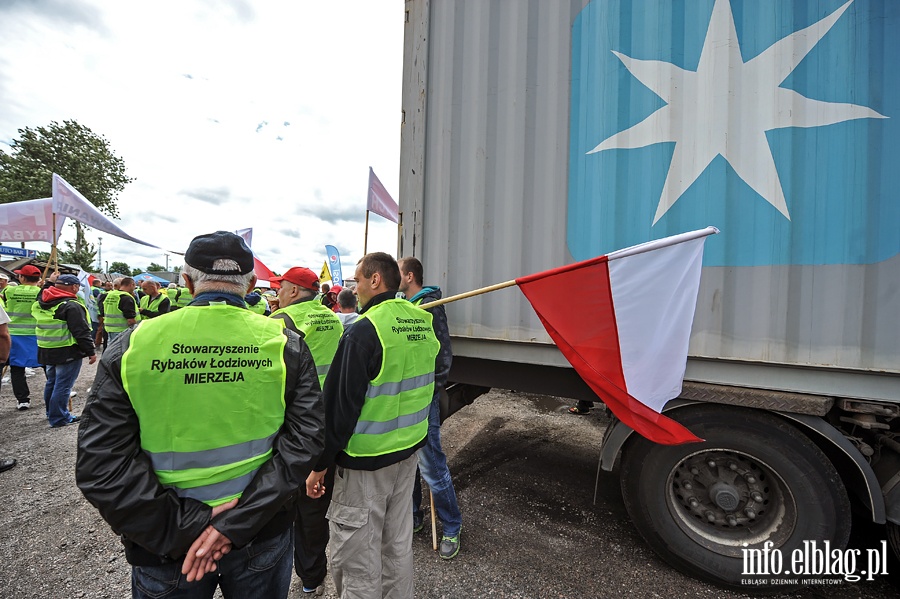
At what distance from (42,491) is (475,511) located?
364 cm

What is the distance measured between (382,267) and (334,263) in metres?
10.5

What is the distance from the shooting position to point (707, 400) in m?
2.11

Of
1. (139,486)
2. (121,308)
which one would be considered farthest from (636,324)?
(121,308)

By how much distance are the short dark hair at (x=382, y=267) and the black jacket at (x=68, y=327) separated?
4.71 m

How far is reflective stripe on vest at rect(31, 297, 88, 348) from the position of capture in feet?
14.6

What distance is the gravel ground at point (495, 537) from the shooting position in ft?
7.11

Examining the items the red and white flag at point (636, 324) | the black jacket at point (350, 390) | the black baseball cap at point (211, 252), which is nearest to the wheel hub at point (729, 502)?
the red and white flag at point (636, 324)

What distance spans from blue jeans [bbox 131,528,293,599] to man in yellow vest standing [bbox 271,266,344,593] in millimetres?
509

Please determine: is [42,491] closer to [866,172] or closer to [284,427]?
[284,427]

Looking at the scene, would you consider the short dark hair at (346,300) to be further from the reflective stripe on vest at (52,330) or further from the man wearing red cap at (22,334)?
the man wearing red cap at (22,334)

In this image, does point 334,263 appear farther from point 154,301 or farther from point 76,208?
point 76,208

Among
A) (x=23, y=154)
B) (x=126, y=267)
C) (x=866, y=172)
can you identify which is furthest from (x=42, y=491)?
(x=126, y=267)

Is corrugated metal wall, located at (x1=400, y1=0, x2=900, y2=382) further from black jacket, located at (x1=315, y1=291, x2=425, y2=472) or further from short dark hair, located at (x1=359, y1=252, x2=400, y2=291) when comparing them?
black jacket, located at (x1=315, y1=291, x2=425, y2=472)

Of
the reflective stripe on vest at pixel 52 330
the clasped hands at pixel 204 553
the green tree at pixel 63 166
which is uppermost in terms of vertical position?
the green tree at pixel 63 166
